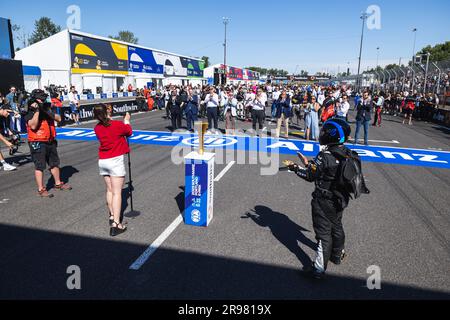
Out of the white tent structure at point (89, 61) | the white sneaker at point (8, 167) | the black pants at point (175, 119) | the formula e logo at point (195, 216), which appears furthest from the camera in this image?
the white tent structure at point (89, 61)

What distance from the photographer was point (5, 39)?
19719 mm

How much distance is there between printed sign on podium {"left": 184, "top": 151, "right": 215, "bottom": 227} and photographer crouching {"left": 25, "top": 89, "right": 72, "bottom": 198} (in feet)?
10.0

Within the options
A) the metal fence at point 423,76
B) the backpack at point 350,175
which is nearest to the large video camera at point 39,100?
the backpack at point 350,175

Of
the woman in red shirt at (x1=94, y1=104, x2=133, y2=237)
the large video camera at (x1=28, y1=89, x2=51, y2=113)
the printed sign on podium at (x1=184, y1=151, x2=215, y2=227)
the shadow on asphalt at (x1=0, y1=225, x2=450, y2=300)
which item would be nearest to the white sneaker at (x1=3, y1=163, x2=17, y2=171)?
→ the large video camera at (x1=28, y1=89, x2=51, y2=113)

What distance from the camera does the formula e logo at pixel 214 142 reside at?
11.7m

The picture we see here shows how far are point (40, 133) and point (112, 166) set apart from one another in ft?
8.52

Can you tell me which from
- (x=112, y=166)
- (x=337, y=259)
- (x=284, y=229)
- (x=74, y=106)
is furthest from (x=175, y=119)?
(x=337, y=259)

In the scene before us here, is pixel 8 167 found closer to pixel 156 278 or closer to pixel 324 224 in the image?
pixel 156 278

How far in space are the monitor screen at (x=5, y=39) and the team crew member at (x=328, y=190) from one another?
22618 millimetres

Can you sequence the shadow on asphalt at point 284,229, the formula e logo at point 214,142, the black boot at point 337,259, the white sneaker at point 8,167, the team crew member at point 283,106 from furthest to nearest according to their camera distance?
the team crew member at point 283,106
the formula e logo at point 214,142
the white sneaker at point 8,167
the shadow on asphalt at point 284,229
the black boot at point 337,259

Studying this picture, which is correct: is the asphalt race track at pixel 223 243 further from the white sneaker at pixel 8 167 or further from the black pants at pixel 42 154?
the black pants at pixel 42 154

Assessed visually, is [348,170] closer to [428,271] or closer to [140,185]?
[428,271]
